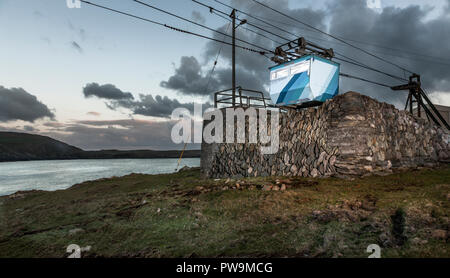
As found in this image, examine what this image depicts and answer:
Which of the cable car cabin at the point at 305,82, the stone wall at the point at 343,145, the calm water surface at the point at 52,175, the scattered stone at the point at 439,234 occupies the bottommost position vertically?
the calm water surface at the point at 52,175

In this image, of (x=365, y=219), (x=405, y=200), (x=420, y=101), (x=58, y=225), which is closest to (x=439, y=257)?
(x=365, y=219)

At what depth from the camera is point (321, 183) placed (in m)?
7.73

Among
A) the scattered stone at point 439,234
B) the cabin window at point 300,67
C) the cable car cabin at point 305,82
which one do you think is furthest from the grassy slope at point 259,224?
the cabin window at point 300,67

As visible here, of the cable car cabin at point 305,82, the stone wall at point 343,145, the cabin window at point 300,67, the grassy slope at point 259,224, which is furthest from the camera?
the cabin window at point 300,67

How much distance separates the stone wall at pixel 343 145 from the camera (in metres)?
8.25

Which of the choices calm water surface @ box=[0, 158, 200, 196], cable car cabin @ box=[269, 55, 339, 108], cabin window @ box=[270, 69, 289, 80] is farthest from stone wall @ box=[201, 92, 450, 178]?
calm water surface @ box=[0, 158, 200, 196]

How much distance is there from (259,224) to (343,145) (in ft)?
16.5

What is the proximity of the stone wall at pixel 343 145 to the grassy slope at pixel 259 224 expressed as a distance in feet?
3.14

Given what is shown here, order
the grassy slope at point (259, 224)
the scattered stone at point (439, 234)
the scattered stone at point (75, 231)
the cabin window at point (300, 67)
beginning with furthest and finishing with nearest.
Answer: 1. the cabin window at point (300, 67)
2. the scattered stone at point (75, 231)
3. the grassy slope at point (259, 224)
4. the scattered stone at point (439, 234)

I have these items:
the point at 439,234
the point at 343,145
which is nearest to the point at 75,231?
the point at 439,234

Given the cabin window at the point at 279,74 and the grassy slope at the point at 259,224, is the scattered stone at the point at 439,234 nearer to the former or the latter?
the grassy slope at the point at 259,224

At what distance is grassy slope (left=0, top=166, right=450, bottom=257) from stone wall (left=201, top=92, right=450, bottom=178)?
37.7 inches
